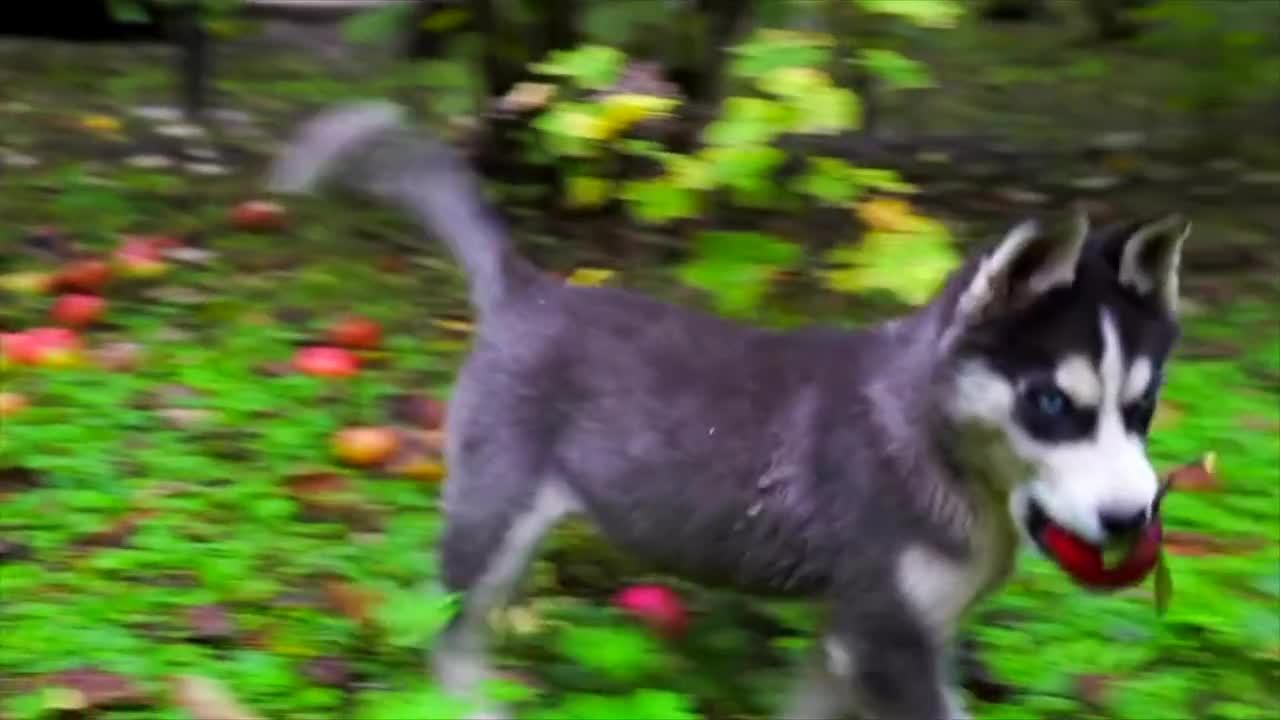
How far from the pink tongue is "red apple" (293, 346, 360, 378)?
2776 millimetres

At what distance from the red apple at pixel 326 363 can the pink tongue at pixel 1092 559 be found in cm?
278

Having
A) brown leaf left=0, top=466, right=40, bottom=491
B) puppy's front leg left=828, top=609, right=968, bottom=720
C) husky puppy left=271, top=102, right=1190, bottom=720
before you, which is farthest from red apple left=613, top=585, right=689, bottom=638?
brown leaf left=0, top=466, right=40, bottom=491

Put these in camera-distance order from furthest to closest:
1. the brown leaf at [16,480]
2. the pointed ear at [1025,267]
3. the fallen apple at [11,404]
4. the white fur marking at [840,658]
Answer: the fallen apple at [11,404] → the brown leaf at [16,480] → the white fur marking at [840,658] → the pointed ear at [1025,267]

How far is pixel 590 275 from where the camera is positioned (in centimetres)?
596

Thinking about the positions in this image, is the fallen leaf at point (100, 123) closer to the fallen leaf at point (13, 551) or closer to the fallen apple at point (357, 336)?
the fallen apple at point (357, 336)

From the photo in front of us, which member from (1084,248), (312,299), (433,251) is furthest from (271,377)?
(1084,248)

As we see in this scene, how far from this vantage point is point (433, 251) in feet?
22.3

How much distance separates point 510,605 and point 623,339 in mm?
689

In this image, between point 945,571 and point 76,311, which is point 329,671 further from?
point 76,311

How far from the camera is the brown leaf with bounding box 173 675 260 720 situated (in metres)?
3.67

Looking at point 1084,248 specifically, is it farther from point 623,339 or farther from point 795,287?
point 795,287

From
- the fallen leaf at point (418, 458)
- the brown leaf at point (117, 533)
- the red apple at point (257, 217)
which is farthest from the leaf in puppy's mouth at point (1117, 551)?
the red apple at point (257, 217)

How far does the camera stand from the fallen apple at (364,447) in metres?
4.96

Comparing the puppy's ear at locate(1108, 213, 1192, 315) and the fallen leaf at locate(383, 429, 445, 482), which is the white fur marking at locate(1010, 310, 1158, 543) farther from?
the fallen leaf at locate(383, 429, 445, 482)
